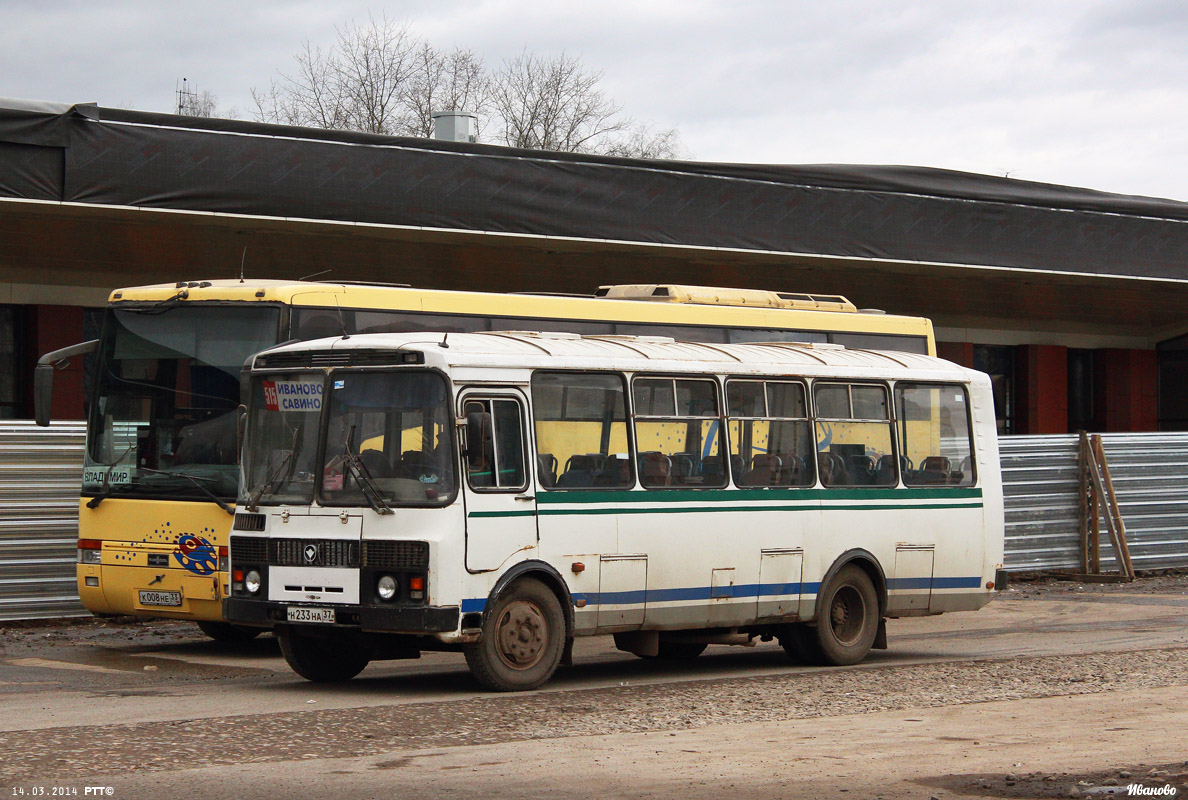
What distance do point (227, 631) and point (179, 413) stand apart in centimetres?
241

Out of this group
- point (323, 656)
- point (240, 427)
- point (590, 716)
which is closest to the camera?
point (590, 716)

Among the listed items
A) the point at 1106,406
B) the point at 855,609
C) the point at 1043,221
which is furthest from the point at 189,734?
the point at 1106,406

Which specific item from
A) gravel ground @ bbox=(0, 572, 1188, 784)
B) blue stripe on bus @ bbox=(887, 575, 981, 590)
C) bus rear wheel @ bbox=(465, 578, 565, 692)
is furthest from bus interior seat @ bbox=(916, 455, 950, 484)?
bus rear wheel @ bbox=(465, 578, 565, 692)

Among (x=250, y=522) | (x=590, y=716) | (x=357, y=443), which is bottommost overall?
(x=590, y=716)

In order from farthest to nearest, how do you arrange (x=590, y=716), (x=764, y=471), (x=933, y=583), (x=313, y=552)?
(x=933, y=583) < (x=764, y=471) < (x=313, y=552) < (x=590, y=716)

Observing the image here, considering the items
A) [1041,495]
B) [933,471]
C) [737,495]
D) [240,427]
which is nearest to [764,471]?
[737,495]

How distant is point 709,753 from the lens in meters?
9.61

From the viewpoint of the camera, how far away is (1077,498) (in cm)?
2511

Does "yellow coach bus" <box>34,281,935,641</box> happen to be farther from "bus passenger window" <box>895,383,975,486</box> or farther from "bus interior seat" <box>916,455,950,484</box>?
"bus interior seat" <box>916,455,950,484</box>

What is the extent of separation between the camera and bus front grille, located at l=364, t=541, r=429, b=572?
11.6 meters

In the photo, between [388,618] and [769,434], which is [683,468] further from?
[388,618]

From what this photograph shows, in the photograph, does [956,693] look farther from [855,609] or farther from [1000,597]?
[1000,597]

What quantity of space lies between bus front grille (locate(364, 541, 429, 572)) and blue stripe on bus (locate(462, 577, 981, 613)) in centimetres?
46

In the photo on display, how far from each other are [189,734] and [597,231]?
1595 cm
